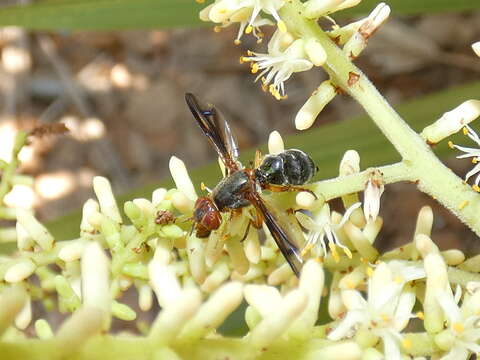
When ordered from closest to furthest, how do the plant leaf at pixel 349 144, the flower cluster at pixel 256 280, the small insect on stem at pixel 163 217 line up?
the flower cluster at pixel 256 280, the small insect on stem at pixel 163 217, the plant leaf at pixel 349 144

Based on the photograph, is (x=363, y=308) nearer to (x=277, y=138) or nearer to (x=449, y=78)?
(x=277, y=138)

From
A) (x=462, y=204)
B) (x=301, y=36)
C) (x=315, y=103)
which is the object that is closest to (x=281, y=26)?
(x=301, y=36)

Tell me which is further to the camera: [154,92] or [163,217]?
[154,92]

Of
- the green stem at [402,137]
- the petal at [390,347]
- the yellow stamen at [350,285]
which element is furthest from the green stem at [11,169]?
the petal at [390,347]

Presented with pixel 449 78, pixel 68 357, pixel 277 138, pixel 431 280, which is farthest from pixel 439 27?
pixel 68 357

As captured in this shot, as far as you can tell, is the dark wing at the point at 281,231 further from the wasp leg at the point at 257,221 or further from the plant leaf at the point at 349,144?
the plant leaf at the point at 349,144

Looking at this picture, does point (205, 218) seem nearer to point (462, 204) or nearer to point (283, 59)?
point (283, 59)

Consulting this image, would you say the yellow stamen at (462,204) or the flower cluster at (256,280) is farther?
the yellow stamen at (462,204)
